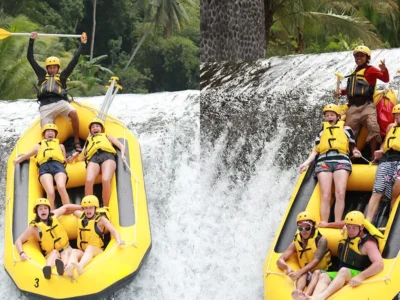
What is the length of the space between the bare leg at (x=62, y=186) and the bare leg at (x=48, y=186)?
Result: 0.17ft

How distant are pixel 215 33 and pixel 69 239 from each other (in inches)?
186

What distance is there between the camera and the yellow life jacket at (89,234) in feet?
25.2

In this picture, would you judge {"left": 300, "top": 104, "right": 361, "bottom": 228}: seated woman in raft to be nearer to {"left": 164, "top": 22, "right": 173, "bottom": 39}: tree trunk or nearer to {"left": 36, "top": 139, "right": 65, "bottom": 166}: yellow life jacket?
{"left": 36, "top": 139, "right": 65, "bottom": 166}: yellow life jacket

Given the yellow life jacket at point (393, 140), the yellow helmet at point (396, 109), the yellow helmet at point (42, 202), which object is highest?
the yellow helmet at point (396, 109)

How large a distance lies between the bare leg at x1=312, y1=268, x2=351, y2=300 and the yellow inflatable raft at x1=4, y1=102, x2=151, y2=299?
1647 millimetres

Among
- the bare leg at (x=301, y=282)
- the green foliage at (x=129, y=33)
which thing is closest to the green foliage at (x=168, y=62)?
the green foliage at (x=129, y=33)

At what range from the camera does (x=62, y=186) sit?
8180 millimetres

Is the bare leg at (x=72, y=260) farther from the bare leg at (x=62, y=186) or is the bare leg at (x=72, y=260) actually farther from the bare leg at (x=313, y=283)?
the bare leg at (x=313, y=283)

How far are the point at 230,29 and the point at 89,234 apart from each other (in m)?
4.88

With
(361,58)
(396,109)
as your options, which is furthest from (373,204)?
(361,58)

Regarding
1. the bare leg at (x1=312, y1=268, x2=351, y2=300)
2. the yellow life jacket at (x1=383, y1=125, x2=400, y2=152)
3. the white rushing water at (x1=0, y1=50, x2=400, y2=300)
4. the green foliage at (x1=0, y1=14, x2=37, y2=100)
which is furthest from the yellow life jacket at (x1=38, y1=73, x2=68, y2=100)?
the green foliage at (x1=0, y1=14, x2=37, y2=100)

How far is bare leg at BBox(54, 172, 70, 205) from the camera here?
26.7ft

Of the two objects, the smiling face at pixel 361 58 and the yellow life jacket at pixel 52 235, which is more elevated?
the smiling face at pixel 361 58

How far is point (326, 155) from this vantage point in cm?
788
